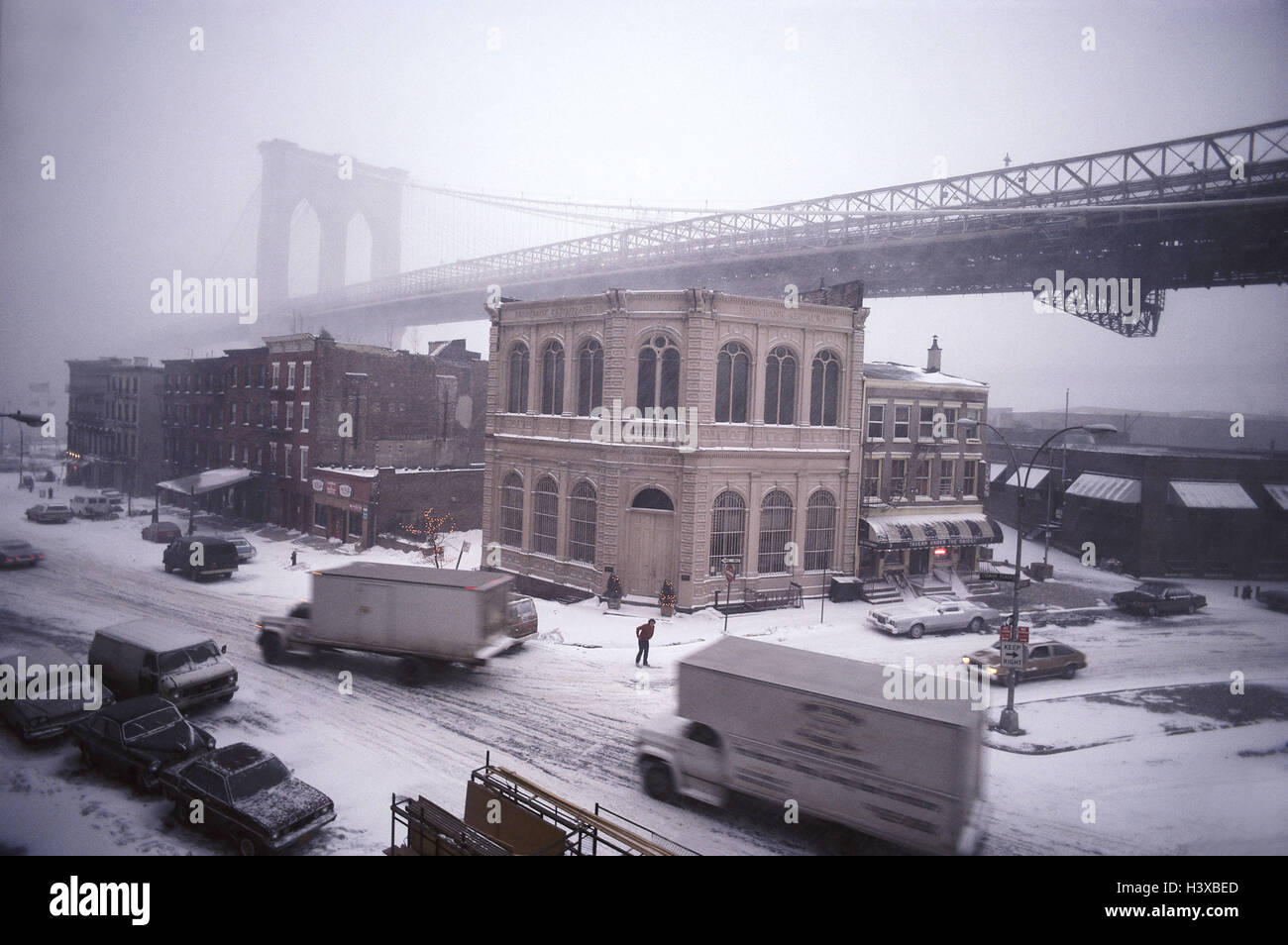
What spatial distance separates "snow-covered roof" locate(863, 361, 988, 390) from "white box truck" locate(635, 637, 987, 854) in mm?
17672

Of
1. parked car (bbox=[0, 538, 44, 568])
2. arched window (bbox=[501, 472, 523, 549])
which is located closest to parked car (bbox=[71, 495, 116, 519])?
parked car (bbox=[0, 538, 44, 568])

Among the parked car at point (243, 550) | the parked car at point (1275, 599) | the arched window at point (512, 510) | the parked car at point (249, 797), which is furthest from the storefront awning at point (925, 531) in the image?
the parked car at point (243, 550)

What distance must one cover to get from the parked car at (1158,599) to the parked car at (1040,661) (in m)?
5.53

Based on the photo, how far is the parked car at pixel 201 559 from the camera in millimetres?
19156

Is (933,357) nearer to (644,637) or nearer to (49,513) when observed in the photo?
(644,637)

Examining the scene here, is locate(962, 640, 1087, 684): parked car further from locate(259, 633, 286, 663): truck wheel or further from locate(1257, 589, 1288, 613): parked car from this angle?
locate(259, 633, 286, 663): truck wheel

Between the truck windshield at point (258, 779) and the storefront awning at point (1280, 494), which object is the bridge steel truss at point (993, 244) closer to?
the storefront awning at point (1280, 494)

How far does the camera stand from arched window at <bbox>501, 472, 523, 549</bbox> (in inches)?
959

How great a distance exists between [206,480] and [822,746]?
1010 inches

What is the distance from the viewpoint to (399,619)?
13883 millimetres
